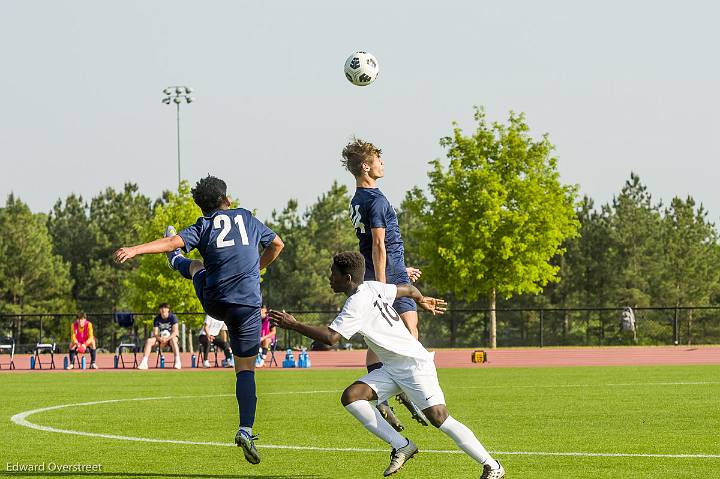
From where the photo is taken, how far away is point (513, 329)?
80.4 m

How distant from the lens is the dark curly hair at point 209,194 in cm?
980

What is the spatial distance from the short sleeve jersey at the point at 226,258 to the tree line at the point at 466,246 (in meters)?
46.8

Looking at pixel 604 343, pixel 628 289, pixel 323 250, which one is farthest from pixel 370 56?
pixel 323 250

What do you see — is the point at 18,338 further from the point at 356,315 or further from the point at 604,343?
the point at 356,315

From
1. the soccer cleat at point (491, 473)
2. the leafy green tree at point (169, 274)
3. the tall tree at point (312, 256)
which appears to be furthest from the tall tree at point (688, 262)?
the soccer cleat at point (491, 473)

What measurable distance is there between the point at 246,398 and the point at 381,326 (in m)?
1.90

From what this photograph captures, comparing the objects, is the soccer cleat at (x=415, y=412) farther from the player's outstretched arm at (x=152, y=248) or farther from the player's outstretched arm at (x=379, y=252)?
the player's outstretched arm at (x=152, y=248)

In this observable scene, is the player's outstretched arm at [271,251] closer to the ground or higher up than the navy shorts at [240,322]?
higher up

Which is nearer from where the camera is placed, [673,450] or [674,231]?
[673,450]

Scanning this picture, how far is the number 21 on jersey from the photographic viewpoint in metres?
9.59

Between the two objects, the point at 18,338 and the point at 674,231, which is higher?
the point at 674,231

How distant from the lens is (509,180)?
57812 mm

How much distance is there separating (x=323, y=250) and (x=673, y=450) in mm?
83546

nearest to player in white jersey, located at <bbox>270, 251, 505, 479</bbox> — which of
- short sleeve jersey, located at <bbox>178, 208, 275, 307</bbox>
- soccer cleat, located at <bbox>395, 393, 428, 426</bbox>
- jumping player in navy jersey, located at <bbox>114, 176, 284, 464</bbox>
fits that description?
soccer cleat, located at <bbox>395, 393, 428, 426</bbox>
